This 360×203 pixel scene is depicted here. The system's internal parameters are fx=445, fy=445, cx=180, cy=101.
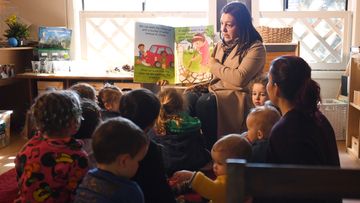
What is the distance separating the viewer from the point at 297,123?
138 cm

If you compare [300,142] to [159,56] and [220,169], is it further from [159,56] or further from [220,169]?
[159,56]

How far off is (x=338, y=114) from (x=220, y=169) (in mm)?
2402

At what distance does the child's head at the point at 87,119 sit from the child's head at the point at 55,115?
429 millimetres

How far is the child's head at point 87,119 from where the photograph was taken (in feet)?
6.35

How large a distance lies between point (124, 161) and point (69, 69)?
9.56ft

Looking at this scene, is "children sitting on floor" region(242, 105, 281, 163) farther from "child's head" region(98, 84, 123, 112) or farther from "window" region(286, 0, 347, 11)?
"window" region(286, 0, 347, 11)

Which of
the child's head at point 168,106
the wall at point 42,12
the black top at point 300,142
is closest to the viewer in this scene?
the black top at point 300,142

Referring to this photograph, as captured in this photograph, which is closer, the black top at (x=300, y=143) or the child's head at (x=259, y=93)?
the black top at (x=300, y=143)

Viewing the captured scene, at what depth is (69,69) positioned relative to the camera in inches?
158

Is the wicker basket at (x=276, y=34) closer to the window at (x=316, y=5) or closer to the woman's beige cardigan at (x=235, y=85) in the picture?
the window at (x=316, y=5)

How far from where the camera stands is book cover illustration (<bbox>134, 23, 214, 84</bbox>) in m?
2.88

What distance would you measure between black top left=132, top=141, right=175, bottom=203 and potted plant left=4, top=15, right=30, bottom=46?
2793 millimetres

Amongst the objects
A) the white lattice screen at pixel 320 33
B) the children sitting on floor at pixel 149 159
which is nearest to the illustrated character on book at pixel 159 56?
the children sitting on floor at pixel 149 159

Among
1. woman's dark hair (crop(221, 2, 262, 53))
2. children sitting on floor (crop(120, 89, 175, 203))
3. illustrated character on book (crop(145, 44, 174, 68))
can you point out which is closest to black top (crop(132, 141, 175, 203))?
children sitting on floor (crop(120, 89, 175, 203))
